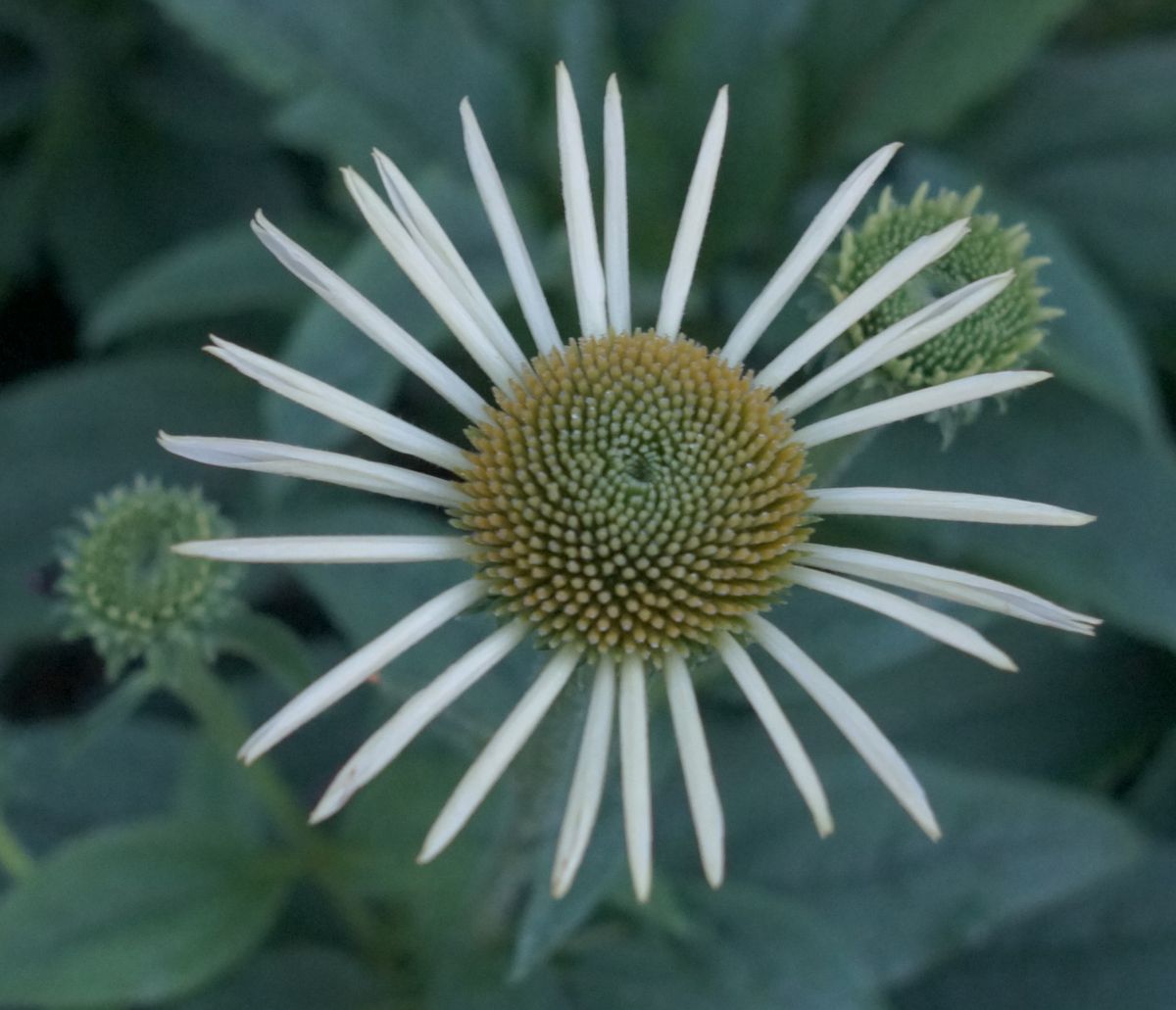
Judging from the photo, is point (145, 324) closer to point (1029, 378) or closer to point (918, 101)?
point (918, 101)

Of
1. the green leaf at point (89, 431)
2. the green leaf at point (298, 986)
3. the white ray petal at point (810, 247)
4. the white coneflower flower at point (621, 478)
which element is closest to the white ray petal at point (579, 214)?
the white coneflower flower at point (621, 478)

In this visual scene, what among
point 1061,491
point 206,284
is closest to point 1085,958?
point 1061,491

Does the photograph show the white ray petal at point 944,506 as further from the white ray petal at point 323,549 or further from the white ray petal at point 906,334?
the white ray petal at point 323,549

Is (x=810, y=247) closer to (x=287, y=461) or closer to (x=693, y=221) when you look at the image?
(x=693, y=221)

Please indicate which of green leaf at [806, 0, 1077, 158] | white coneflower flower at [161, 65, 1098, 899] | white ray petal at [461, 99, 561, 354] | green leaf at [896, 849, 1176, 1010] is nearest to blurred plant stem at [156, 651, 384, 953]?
white coneflower flower at [161, 65, 1098, 899]

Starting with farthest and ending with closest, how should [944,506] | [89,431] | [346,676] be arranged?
[89,431] < [944,506] < [346,676]

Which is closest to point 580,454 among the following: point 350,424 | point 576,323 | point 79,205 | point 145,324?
point 350,424
